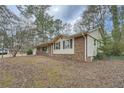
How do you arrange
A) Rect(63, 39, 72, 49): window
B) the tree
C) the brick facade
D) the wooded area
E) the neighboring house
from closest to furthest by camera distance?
the wooded area → the tree → the neighboring house → the brick facade → Rect(63, 39, 72, 49): window

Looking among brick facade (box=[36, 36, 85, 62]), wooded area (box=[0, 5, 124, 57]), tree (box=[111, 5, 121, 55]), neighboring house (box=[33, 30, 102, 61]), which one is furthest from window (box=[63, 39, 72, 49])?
tree (box=[111, 5, 121, 55])

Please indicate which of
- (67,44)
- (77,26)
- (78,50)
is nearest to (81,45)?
(78,50)

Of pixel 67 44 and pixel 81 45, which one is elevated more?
pixel 67 44

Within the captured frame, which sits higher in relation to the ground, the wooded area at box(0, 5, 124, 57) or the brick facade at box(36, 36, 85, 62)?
the wooded area at box(0, 5, 124, 57)

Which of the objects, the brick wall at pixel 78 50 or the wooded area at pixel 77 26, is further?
the brick wall at pixel 78 50

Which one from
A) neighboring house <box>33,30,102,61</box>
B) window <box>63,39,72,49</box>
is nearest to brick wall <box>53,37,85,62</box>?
neighboring house <box>33,30,102,61</box>

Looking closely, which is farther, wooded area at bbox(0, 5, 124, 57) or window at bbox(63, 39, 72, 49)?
window at bbox(63, 39, 72, 49)

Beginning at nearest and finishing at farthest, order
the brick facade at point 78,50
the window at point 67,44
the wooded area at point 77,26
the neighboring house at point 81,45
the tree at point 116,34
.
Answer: the wooded area at point 77,26 → the tree at point 116,34 → the neighboring house at point 81,45 → the brick facade at point 78,50 → the window at point 67,44

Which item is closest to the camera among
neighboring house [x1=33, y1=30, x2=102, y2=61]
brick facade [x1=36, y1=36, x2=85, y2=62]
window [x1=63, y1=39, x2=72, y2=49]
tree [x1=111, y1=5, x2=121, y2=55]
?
tree [x1=111, y1=5, x2=121, y2=55]

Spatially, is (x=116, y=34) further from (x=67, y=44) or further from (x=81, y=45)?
(x=67, y=44)

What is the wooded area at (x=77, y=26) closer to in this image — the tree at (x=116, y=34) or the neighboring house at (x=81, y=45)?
the tree at (x=116, y=34)

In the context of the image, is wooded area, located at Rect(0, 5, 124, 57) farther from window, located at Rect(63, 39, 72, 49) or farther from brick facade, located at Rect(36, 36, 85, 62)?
window, located at Rect(63, 39, 72, 49)

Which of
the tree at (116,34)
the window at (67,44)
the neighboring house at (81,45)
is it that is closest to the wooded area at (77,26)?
the tree at (116,34)

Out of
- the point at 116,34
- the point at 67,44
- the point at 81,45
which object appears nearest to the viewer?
the point at 116,34
